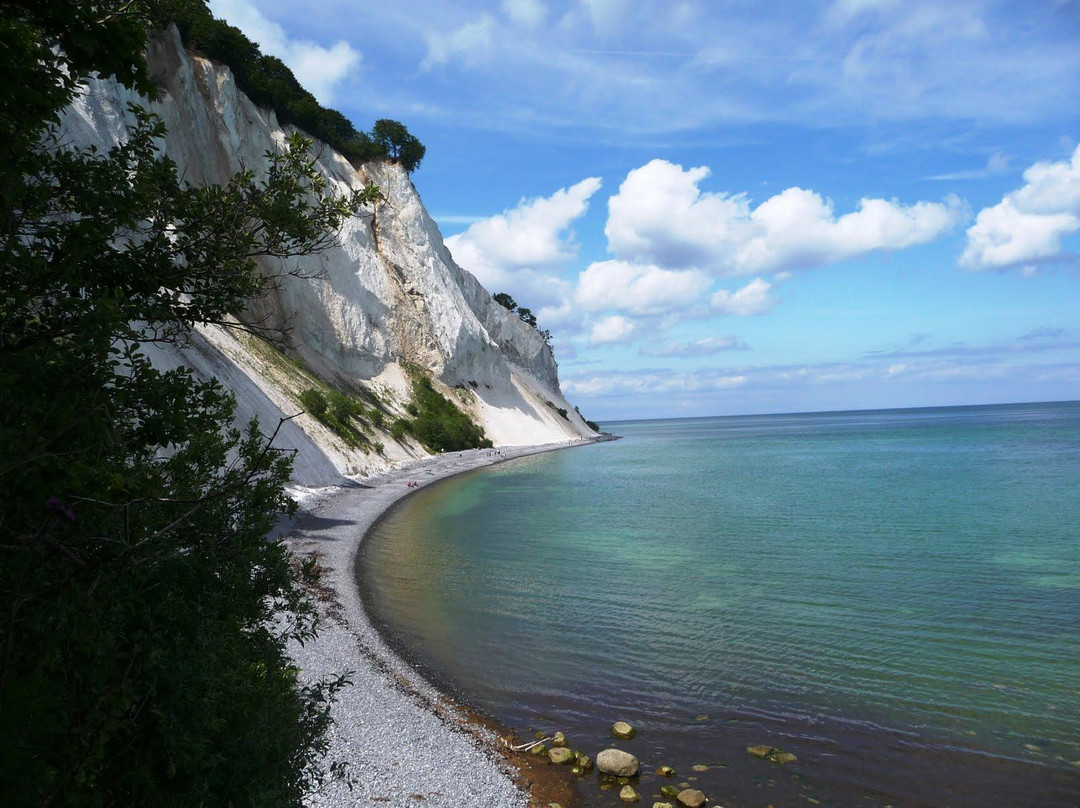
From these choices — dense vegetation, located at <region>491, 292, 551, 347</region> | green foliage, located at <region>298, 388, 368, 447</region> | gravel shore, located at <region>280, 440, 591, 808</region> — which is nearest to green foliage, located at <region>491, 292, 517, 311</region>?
dense vegetation, located at <region>491, 292, 551, 347</region>

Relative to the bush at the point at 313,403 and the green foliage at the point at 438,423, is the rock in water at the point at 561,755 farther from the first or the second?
the green foliage at the point at 438,423

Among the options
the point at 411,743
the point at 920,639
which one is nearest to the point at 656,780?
the point at 411,743

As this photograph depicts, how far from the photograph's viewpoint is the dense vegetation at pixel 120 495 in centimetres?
340

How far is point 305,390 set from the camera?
133ft

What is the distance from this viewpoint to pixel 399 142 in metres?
67.9

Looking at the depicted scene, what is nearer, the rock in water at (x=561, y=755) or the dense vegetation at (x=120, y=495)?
the dense vegetation at (x=120, y=495)

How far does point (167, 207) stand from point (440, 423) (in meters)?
53.4

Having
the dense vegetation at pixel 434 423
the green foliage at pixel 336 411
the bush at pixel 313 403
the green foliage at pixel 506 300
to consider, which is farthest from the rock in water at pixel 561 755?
the green foliage at pixel 506 300

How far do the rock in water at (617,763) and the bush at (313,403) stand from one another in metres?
31.6

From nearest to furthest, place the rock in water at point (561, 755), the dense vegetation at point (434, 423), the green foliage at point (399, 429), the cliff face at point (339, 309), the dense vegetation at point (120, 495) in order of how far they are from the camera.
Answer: the dense vegetation at point (120, 495)
the rock in water at point (561, 755)
the cliff face at point (339, 309)
the green foliage at point (399, 429)
the dense vegetation at point (434, 423)

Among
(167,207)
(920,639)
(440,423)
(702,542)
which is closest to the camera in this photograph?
(167,207)

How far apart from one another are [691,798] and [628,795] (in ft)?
2.70

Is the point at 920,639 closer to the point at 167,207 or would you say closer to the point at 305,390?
the point at 167,207

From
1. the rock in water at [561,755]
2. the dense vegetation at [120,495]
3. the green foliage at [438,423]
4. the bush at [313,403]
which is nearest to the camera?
the dense vegetation at [120,495]
